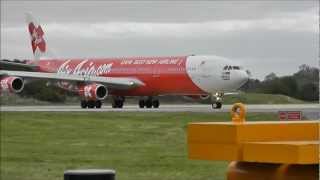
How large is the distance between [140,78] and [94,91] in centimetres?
411

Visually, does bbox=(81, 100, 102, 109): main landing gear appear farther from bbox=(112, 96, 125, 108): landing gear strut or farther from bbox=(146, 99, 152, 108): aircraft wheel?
→ bbox=(146, 99, 152, 108): aircraft wheel

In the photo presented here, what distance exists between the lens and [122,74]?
51625 millimetres

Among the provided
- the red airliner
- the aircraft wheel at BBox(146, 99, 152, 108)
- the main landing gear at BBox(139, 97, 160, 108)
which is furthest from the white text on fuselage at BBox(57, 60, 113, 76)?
the aircraft wheel at BBox(146, 99, 152, 108)

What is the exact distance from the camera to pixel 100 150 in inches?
704

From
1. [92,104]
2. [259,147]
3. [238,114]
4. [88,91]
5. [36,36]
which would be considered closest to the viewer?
[259,147]

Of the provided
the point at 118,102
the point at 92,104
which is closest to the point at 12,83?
the point at 92,104

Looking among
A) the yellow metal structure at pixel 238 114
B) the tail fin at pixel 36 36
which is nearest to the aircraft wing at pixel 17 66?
the tail fin at pixel 36 36

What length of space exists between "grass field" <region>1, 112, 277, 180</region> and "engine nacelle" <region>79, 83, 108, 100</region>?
19436 millimetres

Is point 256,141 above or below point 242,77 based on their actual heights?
below

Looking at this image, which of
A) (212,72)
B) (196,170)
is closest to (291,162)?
(196,170)

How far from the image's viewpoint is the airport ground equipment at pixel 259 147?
12.3ft

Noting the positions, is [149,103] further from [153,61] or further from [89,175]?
[89,175]

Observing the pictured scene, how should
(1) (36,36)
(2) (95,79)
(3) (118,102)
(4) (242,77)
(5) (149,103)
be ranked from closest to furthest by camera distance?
(4) (242,77) → (2) (95,79) → (5) (149,103) → (3) (118,102) → (1) (36,36)

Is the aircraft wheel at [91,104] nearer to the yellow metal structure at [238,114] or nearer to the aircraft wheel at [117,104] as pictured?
the aircraft wheel at [117,104]
